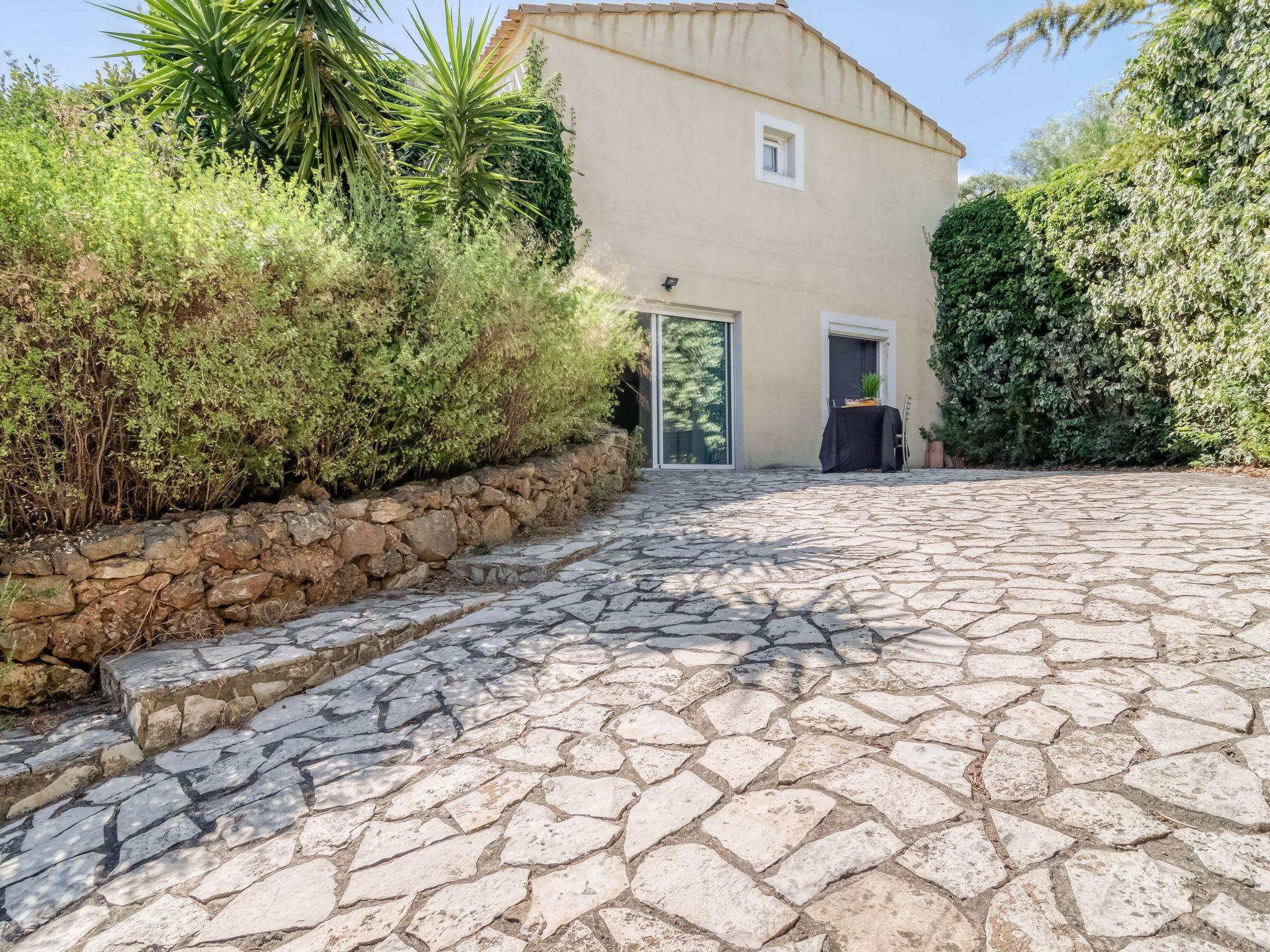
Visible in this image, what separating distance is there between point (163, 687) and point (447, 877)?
1.52m

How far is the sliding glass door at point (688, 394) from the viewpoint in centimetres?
915

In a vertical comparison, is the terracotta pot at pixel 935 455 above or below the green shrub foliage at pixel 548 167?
below

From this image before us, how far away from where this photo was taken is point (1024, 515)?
16.2 ft

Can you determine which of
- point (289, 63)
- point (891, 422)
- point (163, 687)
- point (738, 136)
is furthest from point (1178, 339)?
point (163, 687)

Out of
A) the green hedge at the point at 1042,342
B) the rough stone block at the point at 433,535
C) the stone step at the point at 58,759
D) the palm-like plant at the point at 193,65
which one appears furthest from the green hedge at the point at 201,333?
the green hedge at the point at 1042,342

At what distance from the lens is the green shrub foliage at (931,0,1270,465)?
6.68 meters

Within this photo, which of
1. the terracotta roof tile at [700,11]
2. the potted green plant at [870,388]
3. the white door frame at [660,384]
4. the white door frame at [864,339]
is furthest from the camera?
the white door frame at [864,339]

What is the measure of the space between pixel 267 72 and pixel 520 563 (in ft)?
13.2

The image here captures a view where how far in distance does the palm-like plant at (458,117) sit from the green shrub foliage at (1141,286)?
6.61m

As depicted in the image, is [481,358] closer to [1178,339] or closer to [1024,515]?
[1024,515]

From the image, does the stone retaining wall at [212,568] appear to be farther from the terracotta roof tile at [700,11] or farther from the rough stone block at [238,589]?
the terracotta roof tile at [700,11]

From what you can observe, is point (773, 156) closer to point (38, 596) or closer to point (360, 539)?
point (360, 539)

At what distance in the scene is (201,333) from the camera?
3143 mm

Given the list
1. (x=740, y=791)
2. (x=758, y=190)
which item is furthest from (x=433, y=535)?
(x=758, y=190)
